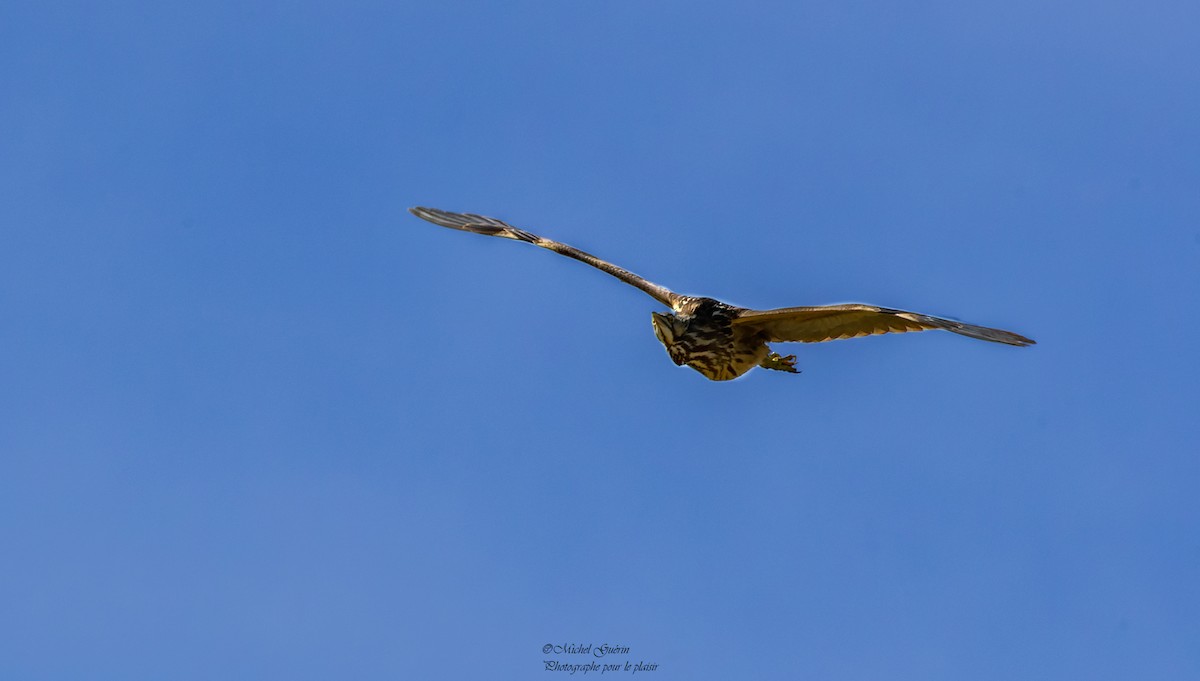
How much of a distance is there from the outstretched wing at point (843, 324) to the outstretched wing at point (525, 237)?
204 centimetres

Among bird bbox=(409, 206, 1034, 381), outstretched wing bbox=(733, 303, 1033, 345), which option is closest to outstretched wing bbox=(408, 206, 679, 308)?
bird bbox=(409, 206, 1034, 381)

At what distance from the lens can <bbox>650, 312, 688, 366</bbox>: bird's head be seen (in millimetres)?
20641

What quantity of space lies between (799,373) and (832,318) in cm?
202

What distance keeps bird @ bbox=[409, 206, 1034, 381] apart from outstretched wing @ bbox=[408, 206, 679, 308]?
0.02 meters

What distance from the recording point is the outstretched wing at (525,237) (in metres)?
21.8

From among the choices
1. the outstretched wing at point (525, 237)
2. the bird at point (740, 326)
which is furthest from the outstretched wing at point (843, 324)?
the outstretched wing at point (525, 237)

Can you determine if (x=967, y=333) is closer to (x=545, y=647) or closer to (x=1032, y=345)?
(x=1032, y=345)

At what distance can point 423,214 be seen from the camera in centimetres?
2497

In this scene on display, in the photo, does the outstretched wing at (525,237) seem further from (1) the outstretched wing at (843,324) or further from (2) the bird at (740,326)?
(1) the outstretched wing at (843,324)

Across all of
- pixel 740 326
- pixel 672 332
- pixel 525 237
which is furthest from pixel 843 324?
pixel 525 237

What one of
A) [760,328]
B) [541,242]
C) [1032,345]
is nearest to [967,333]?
[1032,345]

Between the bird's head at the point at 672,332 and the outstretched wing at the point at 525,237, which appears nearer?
the bird's head at the point at 672,332

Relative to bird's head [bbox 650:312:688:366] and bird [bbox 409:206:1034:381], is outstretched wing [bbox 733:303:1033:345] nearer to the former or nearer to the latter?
bird [bbox 409:206:1034:381]

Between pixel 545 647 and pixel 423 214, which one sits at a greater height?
pixel 423 214
